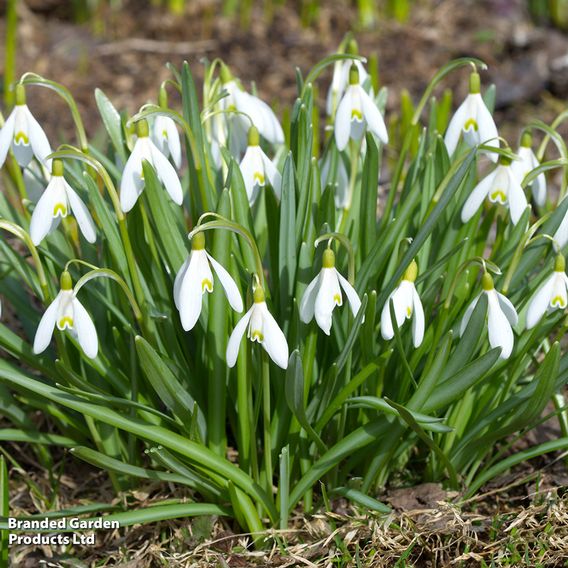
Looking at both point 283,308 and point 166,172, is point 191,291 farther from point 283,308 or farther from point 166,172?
point 283,308

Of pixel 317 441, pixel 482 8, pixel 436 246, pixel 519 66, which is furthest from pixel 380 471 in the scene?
pixel 482 8

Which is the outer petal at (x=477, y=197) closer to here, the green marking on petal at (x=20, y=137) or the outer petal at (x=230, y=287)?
the outer petal at (x=230, y=287)

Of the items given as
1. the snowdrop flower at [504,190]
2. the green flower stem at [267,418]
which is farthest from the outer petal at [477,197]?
the green flower stem at [267,418]

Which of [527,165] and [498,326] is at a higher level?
[527,165]

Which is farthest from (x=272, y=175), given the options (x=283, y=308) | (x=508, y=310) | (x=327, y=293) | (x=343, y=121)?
(x=508, y=310)

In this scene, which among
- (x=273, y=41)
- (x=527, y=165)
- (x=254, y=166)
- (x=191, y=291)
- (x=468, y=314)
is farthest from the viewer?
(x=273, y=41)

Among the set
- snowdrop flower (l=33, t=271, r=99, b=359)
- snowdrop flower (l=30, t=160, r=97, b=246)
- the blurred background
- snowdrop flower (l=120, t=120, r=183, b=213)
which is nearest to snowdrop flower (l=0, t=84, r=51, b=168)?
snowdrop flower (l=30, t=160, r=97, b=246)
